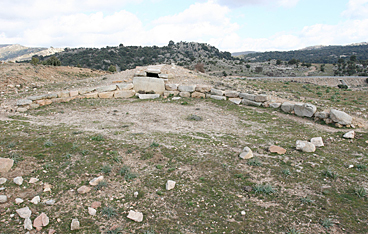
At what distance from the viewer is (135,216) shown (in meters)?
4.10

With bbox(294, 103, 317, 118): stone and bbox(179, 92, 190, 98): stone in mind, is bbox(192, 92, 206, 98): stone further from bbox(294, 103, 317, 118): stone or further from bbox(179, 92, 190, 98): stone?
bbox(294, 103, 317, 118): stone

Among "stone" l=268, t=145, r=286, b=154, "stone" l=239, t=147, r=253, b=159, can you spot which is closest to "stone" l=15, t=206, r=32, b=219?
"stone" l=239, t=147, r=253, b=159

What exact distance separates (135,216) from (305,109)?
8.57m

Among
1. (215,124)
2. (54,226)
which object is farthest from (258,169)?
(54,226)

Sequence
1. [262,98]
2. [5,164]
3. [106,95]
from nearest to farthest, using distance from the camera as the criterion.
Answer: [5,164] < [262,98] < [106,95]

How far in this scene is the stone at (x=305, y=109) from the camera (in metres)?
9.28

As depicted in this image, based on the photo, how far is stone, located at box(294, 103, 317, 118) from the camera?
365 inches

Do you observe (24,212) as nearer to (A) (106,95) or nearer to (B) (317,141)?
(B) (317,141)

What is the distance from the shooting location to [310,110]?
929 cm

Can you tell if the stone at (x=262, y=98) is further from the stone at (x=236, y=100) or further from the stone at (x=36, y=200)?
the stone at (x=36, y=200)

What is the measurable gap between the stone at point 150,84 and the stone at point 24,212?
1072 centimetres

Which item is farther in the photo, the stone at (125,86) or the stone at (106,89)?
the stone at (125,86)

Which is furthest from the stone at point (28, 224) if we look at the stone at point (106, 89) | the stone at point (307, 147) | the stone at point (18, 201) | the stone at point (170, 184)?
the stone at point (106, 89)

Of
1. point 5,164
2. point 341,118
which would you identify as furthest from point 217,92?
point 5,164
